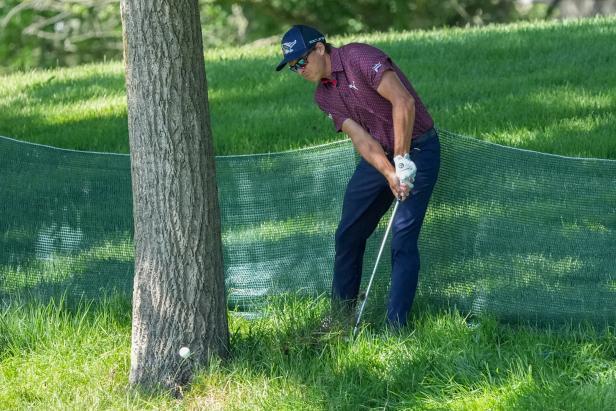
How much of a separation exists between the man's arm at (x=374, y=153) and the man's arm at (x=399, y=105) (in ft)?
0.39

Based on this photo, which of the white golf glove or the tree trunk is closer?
the tree trunk

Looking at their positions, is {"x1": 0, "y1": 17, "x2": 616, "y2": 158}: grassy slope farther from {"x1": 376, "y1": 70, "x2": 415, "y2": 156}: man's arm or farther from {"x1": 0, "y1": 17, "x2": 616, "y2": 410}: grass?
{"x1": 376, "y1": 70, "x2": 415, "y2": 156}: man's arm

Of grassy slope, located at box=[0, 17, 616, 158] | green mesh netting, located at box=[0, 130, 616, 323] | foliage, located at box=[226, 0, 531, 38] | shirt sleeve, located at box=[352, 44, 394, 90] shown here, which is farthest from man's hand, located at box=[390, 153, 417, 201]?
foliage, located at box=[226, 0, 531, 38]

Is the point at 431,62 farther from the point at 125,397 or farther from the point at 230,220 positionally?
the point at 125,397

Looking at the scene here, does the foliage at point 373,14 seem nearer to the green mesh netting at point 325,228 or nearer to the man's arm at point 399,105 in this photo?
the green mesh netting at point 325,228

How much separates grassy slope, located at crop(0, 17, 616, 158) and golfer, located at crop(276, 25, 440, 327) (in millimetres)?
2620

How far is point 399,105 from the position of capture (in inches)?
205

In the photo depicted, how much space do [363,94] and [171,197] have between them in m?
1.09

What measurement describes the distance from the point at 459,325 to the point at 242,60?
7356 millimetres

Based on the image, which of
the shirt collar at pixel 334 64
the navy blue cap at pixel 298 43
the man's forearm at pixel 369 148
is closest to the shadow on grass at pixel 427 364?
the man's forearm at pixel 369 148

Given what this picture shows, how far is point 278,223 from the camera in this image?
6.32 m

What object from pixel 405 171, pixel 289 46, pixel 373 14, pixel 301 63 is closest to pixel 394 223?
pixel 405 171

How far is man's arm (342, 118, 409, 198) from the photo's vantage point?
5.32 meters

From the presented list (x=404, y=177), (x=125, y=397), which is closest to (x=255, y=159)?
(x=404, y=177)
